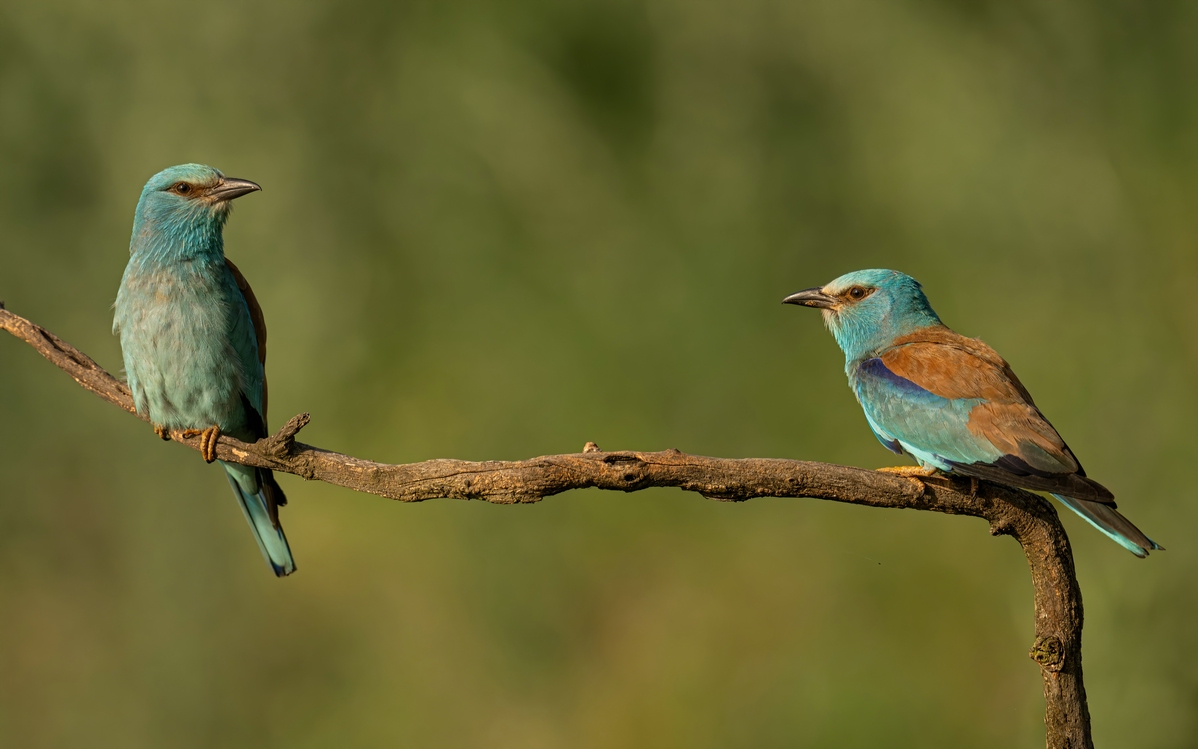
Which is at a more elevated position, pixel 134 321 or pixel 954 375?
pixel 954 375

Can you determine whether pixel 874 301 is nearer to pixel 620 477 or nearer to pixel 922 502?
pixel 922 502

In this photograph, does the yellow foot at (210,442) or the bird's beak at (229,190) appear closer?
the yellow foot at (210,442)

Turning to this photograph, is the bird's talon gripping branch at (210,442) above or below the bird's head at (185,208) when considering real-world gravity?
below

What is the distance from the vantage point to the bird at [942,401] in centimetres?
211

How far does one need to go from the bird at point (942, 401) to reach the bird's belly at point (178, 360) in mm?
1569

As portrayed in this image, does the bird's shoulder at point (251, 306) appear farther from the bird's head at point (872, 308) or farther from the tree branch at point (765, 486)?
the bird's head at point (872, 308)

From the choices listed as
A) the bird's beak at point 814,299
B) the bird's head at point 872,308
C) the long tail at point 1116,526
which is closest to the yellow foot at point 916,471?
the long tail at point 1116,526

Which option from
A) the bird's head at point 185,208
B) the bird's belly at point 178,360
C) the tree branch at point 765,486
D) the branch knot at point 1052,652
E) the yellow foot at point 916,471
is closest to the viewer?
the tree branch at point 765,486

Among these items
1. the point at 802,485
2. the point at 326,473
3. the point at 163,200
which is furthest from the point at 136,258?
the point at 802,485

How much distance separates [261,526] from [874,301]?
6.21 feet

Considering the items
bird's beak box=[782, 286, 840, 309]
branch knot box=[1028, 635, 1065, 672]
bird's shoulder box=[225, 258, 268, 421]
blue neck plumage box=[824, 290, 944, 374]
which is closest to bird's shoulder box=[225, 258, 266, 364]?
bird's shoulder box=[225, 258, 268, 421]

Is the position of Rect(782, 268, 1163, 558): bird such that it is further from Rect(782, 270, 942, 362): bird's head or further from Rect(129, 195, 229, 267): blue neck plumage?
Rect(129, 195, 229, 267): blue neck plumage

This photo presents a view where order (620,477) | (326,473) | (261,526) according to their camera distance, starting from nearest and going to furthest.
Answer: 1. (620,477)
2. (326,473)
3. (261,526)

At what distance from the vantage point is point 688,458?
1.90 meters
